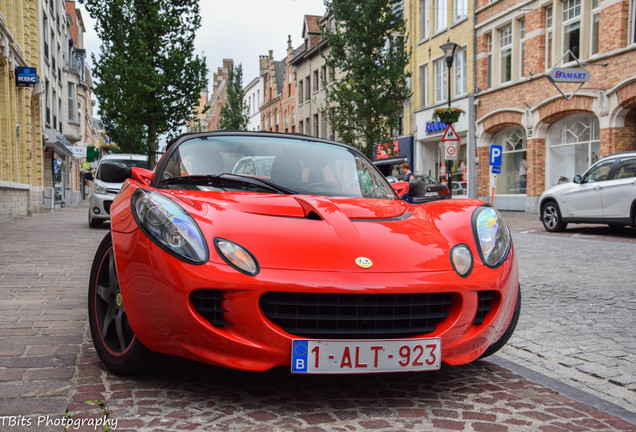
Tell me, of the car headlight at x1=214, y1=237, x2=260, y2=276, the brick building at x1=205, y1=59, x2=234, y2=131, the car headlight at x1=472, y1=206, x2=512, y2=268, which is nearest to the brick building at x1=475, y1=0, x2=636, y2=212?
the car headlight at x1=472, y1=206, x2=512, y2=268

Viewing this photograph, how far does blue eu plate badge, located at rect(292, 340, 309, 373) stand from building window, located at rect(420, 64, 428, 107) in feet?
102

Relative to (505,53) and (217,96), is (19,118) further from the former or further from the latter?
(217,96)

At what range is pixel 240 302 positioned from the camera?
8.66 feet

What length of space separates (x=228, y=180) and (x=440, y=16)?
30115 millimetres

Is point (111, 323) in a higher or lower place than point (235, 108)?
lower

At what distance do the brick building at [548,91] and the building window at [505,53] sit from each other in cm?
4

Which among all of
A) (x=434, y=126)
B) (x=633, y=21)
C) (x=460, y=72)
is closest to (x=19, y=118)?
(x=434, y=126)

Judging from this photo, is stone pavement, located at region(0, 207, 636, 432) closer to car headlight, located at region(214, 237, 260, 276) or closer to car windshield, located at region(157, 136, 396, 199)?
car headlight, located at region(214, 237, 260, 276)

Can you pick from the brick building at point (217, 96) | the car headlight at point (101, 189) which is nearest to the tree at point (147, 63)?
the car headlight at point (101, 189)

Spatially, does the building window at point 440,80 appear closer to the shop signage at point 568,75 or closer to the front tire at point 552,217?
the shop signage at point 568,75

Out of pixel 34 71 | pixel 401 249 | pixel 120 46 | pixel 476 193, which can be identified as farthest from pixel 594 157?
pixel 401 249

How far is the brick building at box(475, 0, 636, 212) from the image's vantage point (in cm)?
2012

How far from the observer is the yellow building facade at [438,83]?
94.8 feet

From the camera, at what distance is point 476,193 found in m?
28.5
